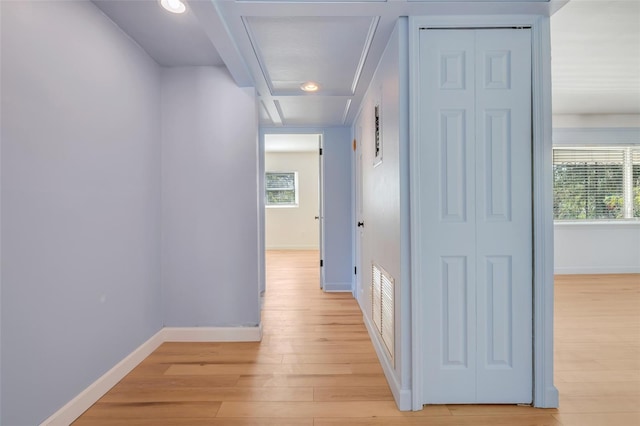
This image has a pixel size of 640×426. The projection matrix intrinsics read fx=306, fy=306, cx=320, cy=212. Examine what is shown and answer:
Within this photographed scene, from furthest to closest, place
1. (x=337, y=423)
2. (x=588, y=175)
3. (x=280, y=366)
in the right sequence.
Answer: (x=588, y=175), (x=280, y=366), (x=337, y=423)

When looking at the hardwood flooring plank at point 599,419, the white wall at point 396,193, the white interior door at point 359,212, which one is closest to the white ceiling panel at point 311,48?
the white wall at point 396,193

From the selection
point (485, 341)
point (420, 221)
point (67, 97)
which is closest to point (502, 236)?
point (420, 221)

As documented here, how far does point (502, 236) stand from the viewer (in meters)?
1.70

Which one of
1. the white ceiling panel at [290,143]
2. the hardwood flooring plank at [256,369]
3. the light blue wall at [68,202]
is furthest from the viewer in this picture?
the white ceiling panel at [290,143]

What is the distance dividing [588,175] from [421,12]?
473 cm

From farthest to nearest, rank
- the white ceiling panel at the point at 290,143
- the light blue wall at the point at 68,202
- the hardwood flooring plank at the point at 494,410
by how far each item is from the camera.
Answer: the white ceiling panel at the point at 290,143 < the hardwood flooring plank at the point at 494,410 < the light blue wall at the point at 68,202

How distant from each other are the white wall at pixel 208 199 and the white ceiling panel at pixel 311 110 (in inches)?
24.3

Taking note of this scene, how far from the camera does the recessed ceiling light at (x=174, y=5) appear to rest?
1675 mm

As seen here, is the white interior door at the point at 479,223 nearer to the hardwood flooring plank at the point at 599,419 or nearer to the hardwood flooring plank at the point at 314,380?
the hardwood flooring plank at the point at 599,419

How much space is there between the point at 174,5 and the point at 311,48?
2.75ft

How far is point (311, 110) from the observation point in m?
3.37

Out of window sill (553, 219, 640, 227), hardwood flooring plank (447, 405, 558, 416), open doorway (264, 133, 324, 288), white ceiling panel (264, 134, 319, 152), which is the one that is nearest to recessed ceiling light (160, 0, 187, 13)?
hardwood flooring plank (447, 405, 558, 416)

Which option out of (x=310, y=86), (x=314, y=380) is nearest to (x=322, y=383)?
(x=314, y=380)

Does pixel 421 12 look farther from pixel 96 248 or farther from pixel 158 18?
pixel 96 248
